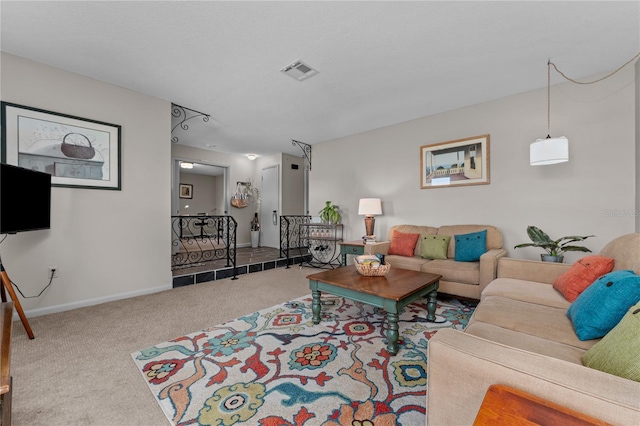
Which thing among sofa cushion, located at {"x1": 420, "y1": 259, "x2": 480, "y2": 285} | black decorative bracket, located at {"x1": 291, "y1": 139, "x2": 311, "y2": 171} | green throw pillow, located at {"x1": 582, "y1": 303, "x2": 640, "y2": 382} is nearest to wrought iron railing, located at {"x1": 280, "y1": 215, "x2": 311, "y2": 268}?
black decorative bracket, located at {"x1": 291, "y1": 139, "x2": 311, "y2": 171}

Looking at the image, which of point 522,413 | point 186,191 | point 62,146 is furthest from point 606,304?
point 186,191

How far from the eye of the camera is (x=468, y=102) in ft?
11.9

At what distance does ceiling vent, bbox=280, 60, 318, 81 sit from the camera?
8.96 ft

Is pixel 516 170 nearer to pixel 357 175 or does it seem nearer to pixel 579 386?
pixel 357 175

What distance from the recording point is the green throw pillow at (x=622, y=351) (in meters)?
0.80

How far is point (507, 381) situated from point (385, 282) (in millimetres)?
1565

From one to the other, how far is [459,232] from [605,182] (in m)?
1.55

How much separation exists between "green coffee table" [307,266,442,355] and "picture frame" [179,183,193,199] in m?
7.99

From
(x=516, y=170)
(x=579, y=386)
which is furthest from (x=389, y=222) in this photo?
(x=579, y=386)

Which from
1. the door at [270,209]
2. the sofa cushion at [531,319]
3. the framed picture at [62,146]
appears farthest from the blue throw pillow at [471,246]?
the door at [270,209]

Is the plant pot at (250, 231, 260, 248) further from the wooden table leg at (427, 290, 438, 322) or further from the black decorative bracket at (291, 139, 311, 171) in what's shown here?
the wooden table leg at (427, 290, 438, 322)

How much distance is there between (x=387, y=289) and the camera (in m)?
2.21

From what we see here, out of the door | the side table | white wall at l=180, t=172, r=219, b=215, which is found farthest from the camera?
white wall at l=180, t=172, r=219, b=215

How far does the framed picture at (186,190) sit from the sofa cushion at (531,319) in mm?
9361
